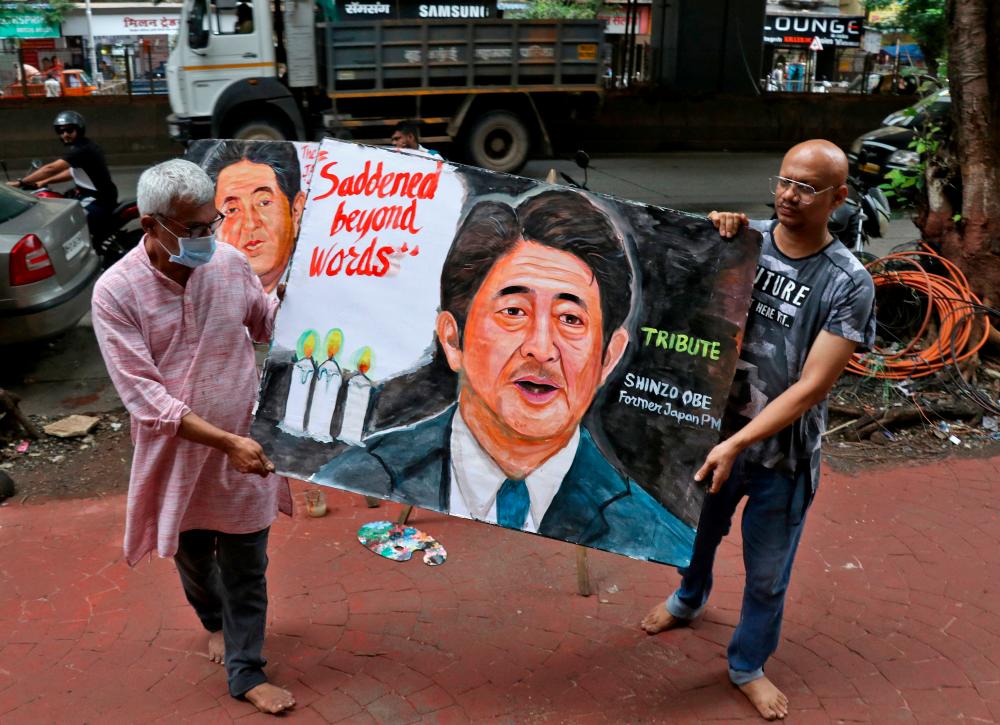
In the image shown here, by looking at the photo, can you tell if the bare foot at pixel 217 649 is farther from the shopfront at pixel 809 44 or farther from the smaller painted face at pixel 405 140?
the shopfront at pixel 809 44

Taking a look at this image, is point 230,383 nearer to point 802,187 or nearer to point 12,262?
point 802,187

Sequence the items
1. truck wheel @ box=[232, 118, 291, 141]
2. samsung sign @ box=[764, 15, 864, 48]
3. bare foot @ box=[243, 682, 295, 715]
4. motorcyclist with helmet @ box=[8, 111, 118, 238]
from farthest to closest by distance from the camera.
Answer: samsung sign @ box=[764, 15, 864, 48]
truck wheel @ box=[232, 118, 291, 141]
motorcyclist with helmet @ box=[8, 111, 118, 238]
bare foot @ box=[243, 682, 295, 715]

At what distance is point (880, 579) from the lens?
13.4ft

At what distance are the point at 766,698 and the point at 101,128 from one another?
619 inches

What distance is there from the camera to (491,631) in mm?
3641

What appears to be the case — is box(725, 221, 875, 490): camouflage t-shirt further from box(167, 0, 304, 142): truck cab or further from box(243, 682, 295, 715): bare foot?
box(167, 0, 304, 142): truck cab

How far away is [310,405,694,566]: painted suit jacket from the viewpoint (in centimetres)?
304

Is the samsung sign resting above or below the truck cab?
above

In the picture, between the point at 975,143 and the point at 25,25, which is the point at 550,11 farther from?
the point at 25,25

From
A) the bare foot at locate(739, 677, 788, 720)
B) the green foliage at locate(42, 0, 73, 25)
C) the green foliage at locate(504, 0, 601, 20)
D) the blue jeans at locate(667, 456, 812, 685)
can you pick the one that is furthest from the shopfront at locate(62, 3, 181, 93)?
the bare foot at locate(739, 677, 788, 720)

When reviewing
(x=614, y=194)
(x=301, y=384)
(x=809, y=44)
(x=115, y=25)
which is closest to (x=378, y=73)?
(x=614, y=194)

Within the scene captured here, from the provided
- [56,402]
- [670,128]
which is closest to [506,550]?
[56,402]

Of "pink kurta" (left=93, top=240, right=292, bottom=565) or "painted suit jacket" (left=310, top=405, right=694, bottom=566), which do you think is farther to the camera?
"painted suit jacket" (left=310, top=405, right=694, bottom=566)

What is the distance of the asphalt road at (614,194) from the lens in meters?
6.15
